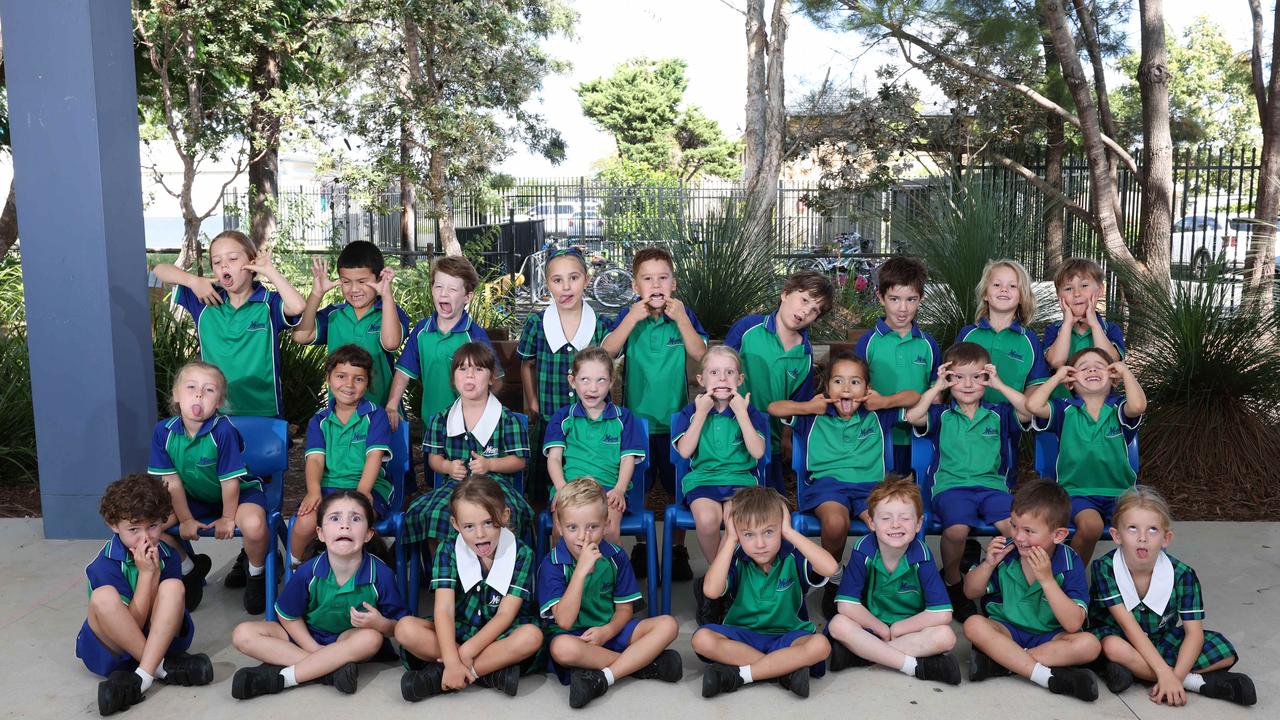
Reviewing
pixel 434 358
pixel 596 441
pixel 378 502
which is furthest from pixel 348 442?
pixel 596 441

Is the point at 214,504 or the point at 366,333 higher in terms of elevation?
the point at 366,333


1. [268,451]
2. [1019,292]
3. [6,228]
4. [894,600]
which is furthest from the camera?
[6,228]

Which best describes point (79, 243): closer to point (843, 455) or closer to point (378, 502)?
point (378, 502)

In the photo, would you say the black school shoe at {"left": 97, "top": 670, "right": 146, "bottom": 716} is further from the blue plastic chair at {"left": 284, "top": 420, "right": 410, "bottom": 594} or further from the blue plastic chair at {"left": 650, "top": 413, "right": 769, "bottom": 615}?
the blue plastic chair at {"left": 650, "top": 413, "right": 769, "bottom": 615}

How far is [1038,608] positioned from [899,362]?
1222mm

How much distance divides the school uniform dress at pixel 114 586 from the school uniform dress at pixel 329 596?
353mm

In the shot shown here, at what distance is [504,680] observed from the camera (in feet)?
10.7

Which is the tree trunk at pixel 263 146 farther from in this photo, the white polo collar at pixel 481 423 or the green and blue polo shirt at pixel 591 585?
the green and blue polo shirt at pixel 591 585

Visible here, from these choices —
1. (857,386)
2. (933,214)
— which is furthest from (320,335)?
(933,214)

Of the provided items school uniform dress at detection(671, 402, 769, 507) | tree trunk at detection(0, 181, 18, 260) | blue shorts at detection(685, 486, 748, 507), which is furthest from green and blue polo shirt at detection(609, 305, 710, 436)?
tree trunk at detection(0, 181, 18, 260)

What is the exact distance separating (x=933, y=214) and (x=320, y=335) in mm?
4047

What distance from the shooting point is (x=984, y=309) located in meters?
4.49

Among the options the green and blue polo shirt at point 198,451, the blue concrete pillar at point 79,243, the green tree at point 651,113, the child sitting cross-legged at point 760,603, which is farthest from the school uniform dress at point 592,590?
the green tree at point 651,113

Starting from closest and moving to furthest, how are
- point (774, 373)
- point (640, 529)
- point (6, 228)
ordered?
point (640, 529) → point (774, 373) → point (6, 228)
